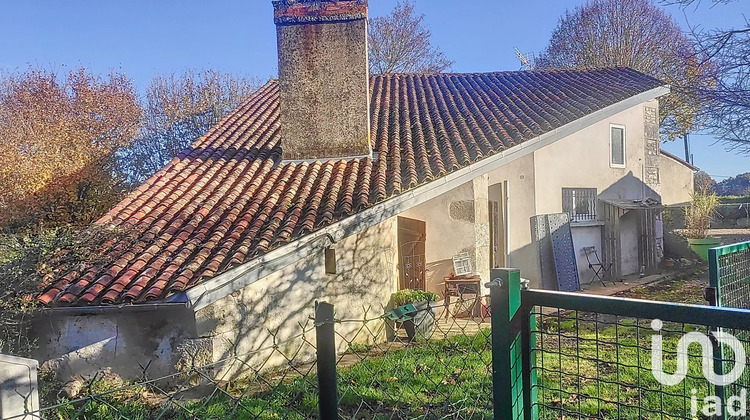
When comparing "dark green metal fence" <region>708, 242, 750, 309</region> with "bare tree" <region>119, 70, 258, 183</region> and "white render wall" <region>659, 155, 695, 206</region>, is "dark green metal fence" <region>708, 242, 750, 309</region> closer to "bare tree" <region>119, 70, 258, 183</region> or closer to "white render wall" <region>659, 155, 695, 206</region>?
"white render wall" <region>659, 155, 695, 206</region>

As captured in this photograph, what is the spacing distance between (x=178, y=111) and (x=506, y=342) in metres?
19.1

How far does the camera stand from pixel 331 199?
685 cm

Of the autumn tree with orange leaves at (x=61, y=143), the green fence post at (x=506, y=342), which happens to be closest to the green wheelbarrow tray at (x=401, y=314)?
the green fence post at (x=506, y=342)

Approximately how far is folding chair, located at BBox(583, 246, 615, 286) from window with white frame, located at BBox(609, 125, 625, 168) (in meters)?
2.71

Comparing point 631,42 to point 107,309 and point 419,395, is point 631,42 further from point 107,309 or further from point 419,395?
point 107,309

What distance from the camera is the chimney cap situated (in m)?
8.30

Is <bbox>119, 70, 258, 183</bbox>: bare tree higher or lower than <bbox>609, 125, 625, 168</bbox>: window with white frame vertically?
higher

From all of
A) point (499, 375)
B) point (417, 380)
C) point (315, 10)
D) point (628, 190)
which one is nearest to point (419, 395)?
point (417, 380)

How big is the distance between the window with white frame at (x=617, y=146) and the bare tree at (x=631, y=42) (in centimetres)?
708

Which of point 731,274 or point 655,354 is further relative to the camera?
point 731,274

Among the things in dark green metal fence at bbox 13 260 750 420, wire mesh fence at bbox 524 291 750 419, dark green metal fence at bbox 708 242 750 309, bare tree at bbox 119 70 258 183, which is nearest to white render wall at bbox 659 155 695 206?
dark green metal fence at bbox 13 260 750 420

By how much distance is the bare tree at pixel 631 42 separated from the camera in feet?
62.6

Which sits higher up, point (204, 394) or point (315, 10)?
point (315, 10)

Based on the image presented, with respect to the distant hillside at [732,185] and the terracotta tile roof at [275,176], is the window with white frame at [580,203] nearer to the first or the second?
the terracotta tile roof at [275,176]
